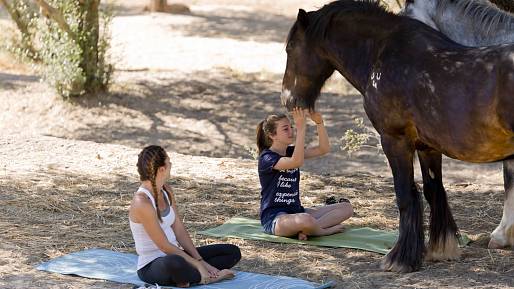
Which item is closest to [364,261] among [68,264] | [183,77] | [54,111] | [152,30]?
[68,264]

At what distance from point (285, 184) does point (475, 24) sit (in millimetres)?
1659

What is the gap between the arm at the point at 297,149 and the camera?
5938 millimetres

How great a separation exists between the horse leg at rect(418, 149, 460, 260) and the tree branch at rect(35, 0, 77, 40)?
747cm

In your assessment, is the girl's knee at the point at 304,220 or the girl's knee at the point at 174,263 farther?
the girl's knee at the point at 304,220

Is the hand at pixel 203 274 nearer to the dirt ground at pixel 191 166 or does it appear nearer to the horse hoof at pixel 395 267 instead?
the dirt ground at pixel 191 166

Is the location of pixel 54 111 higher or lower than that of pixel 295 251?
higher

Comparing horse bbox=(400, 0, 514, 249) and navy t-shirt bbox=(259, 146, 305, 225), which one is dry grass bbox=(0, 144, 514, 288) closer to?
navy t-shirt bbox=(259, 146, 305, 225)

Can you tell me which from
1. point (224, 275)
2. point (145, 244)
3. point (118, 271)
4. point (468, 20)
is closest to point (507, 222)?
point (468, 20)

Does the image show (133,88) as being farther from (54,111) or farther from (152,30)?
(152,30)

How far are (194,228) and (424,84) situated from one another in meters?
2.22

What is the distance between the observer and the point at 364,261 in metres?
5.71

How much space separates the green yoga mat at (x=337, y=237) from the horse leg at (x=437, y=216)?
36cm

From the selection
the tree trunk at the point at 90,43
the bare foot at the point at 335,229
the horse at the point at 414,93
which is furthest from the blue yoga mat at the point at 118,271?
the tree trunk at the point at 90,43

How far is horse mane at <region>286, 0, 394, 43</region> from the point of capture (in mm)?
5645
